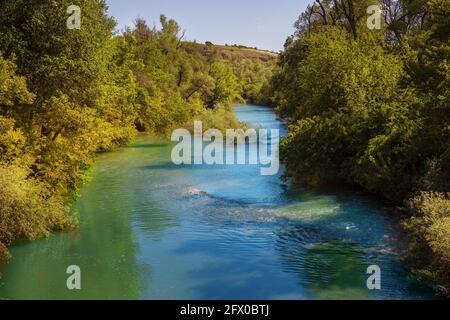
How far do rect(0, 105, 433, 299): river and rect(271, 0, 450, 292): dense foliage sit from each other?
133cm

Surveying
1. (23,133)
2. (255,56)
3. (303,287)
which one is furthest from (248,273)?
(255,56)

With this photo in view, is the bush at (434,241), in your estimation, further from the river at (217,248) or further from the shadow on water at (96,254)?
→ the shadow on water at (96,254)

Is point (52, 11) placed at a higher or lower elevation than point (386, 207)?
higher

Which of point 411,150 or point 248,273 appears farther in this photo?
point 411,150

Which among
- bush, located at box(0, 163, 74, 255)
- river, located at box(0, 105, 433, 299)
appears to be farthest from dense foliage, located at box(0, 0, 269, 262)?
river, located at box(0, 105, 433, 299)

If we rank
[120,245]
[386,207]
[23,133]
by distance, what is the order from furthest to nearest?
[386,207] → [23,133] → [120,245]

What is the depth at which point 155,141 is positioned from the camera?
45219 millimetres

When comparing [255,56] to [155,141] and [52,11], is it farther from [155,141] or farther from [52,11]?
[52,11]

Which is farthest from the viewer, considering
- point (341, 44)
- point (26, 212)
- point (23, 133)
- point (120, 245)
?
point (341, 44)

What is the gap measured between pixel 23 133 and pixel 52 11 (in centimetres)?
493

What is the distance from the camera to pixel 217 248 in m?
17.6

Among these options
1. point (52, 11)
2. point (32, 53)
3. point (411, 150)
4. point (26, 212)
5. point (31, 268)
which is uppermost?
point (52, 11)

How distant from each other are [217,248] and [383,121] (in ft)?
35.8

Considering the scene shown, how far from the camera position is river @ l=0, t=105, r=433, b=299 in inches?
560
